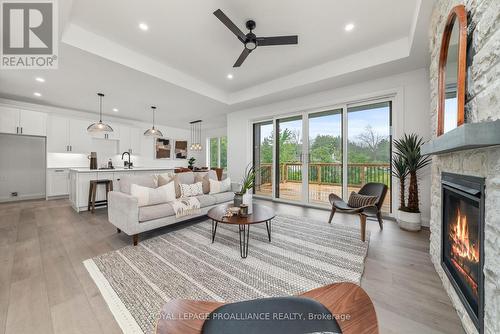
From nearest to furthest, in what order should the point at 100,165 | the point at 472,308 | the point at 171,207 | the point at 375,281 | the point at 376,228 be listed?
the point at 472,308 → the point at 375,281 → the point at 171,207 → the point at 376,228 → the point at 100,165

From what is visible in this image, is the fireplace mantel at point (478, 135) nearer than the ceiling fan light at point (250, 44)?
Yes

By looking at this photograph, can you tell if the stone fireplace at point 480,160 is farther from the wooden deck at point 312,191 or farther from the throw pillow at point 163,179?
the throw pillow at point 163,179

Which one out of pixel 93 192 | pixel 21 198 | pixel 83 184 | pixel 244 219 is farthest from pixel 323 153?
pixel 21 198

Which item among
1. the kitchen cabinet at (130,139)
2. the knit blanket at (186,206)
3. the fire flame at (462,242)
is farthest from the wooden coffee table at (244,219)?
the kitchen cabinet at (130,139)

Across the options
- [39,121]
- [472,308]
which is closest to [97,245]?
[472,308]

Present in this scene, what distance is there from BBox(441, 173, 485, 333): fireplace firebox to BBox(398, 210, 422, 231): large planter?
1390 mm

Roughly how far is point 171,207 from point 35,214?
10.5ft

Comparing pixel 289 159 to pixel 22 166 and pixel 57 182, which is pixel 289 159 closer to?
pixel 57 182

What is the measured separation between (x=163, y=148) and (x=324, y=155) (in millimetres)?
6478

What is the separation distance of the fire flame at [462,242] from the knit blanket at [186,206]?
9.84ft

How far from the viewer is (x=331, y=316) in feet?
2.31

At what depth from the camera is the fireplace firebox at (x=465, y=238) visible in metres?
1.08

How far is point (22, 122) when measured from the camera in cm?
457

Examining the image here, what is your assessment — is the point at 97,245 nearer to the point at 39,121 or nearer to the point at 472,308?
the point at 472,308
